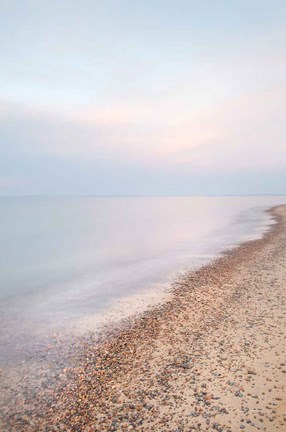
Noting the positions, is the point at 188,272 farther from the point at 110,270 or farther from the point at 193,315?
the point at 193,315

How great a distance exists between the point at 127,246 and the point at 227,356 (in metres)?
35.6

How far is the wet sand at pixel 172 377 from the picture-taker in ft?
25.6

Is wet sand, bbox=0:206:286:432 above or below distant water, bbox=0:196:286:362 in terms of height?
above

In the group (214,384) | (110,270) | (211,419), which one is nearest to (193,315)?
(214,384)

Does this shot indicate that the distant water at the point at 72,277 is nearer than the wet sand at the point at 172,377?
No

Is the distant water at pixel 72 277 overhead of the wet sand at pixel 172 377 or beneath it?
beneath

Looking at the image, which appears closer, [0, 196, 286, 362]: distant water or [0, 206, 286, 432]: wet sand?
[0, 206, 286, 432]: wet sand

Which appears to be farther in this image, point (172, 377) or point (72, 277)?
point (72, 277)

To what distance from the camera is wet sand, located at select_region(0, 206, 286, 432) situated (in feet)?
25.6

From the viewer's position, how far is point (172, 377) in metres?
9.53

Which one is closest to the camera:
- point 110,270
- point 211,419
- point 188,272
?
point 211,419

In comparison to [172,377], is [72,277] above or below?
below

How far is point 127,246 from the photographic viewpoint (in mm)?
45719

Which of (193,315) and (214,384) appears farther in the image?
(193,315)
